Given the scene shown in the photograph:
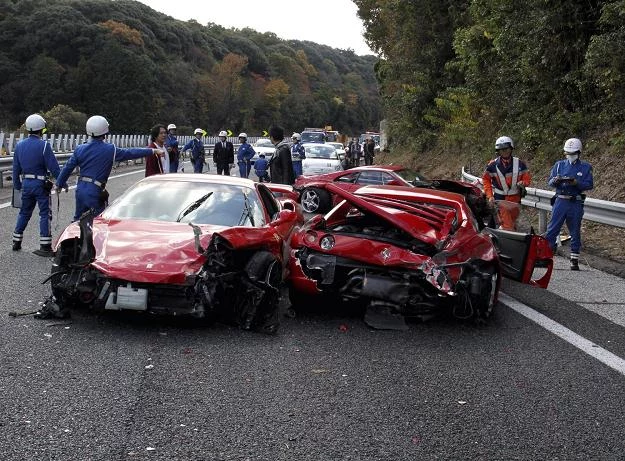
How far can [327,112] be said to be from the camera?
470 feet

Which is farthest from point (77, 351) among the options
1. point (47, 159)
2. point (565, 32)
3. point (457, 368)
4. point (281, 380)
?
point (565, 32)

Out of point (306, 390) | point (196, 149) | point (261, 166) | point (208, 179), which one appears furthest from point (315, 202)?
point (306, 390)

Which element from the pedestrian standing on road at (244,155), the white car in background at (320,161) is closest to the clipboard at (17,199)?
the pedestrian standing on road at (244,155)

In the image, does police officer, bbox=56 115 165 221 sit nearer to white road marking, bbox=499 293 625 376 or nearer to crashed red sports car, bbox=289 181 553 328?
crashed red sports car, bbox=289 181 553 328

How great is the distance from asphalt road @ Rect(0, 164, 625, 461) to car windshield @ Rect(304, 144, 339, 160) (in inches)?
815

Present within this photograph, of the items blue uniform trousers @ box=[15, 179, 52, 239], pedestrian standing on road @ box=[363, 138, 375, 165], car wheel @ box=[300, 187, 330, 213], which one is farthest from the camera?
pedestrian standing on road @ box=[363, 138, 375, 165]

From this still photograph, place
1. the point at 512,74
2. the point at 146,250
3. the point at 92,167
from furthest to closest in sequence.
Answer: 1. the point at 512,74
2. the point at 92,167
3. the point at 146,250

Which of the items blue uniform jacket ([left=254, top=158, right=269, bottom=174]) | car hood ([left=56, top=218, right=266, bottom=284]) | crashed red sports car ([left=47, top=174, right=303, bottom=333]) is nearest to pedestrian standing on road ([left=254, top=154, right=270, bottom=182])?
blue uniform jacket ([left=254, top=158, right=269, bottom=174])

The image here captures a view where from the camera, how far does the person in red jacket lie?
453 inches

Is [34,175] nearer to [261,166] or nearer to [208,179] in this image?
[208,179]

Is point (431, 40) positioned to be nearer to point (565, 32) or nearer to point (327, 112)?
point (565, 32)

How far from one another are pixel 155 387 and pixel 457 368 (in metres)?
Result: 2.13

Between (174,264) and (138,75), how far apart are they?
8370 cm

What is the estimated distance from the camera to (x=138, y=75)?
86.2 metres
